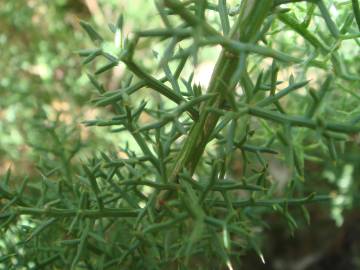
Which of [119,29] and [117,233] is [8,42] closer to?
[117,233]

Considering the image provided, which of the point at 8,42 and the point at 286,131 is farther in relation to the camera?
the point at 8,42

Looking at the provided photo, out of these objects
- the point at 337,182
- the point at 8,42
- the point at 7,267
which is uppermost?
the point at 8,42

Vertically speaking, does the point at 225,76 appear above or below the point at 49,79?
below

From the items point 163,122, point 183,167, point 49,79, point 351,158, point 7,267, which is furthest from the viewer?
point 49,79

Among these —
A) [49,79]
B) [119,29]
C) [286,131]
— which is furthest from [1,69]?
[286,131]

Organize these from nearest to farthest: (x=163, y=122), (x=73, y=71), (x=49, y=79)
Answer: (x=163, y=122), (x=49, y=79), (x=73, y=71)

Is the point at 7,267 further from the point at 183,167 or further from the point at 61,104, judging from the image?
the point at 61,104

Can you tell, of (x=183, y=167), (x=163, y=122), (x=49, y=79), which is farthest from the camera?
(x=49, y=79)

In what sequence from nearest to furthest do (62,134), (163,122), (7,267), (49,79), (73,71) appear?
(163,122) → (7,267) → (62,134) → (49,79) → (73,71)

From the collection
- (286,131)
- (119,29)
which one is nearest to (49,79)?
(119,29)
